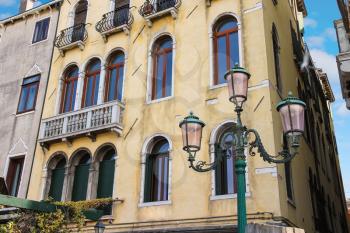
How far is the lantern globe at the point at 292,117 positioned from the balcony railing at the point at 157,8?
862cm

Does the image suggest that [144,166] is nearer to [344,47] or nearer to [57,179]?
[57,179]

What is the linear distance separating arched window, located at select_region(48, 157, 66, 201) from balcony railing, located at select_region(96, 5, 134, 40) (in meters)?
5.13

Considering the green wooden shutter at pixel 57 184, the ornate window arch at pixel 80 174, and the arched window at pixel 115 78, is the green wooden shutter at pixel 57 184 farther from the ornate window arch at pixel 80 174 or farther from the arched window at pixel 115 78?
the arched window at pixel 115 78

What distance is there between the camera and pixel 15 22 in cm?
2047

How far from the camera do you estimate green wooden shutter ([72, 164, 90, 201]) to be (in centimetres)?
1428

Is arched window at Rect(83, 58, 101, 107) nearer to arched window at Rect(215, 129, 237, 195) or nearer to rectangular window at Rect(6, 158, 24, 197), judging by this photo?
rectangular window at Rect(6, 158, 24, 197)

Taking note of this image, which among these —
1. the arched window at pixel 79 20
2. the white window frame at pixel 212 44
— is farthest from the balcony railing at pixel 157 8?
the arched window at pixel 79 20

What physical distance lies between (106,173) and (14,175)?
485cm

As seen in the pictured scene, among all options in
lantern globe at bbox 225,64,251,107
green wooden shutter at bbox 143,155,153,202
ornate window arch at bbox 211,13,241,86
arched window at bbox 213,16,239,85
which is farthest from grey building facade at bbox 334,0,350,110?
green wooden shutter at bbox 143,155,153,202

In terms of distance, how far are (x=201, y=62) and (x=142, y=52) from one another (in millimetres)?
2638

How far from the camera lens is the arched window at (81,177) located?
47.0ft

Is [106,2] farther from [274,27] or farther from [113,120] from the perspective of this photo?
[274,27]

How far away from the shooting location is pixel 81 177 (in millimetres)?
14578

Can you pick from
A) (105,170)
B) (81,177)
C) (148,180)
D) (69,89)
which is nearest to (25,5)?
(69,89)
